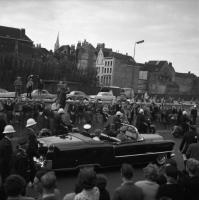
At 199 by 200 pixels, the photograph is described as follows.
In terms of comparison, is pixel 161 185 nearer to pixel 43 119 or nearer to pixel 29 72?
pixel 43 119

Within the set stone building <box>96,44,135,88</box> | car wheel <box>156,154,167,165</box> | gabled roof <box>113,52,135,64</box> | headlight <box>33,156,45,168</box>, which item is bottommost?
car wheel <box>156,154,167,165</box>

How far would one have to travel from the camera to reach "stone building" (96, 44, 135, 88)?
8723 centimetres

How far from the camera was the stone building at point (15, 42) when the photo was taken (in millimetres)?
72812

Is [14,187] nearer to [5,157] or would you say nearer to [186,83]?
[5,157]

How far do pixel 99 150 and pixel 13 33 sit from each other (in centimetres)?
6889

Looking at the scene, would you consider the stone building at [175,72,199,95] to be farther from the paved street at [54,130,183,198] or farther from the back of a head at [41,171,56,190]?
the back of a head at [41,171,56,190]

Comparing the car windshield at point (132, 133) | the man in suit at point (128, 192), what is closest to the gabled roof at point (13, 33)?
the car windshield at point (132, 133)

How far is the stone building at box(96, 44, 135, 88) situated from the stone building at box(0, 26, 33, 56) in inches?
781

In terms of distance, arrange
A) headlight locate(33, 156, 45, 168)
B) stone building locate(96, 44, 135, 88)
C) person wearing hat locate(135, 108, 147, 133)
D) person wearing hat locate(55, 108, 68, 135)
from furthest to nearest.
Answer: stone building locate(96, 44, 135, 88), person wearing hat locate(135, 108, 147, 133), person wearing hat locate(55, 108, 68, 135), headlight locate(33, 156, 45, 168)

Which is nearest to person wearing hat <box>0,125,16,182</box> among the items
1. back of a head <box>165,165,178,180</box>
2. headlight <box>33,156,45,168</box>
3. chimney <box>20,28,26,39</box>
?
headlight <box>33,156,45,168</box>

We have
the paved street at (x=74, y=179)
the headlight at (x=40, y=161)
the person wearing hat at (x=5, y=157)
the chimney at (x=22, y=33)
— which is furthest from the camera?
the chimney at (x=22, y=33)

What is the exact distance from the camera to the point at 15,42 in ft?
242

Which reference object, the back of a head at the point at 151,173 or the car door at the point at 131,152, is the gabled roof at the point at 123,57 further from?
the back of a head at the point at 151,173

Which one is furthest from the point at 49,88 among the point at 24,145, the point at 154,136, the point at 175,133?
the point at 24,145
